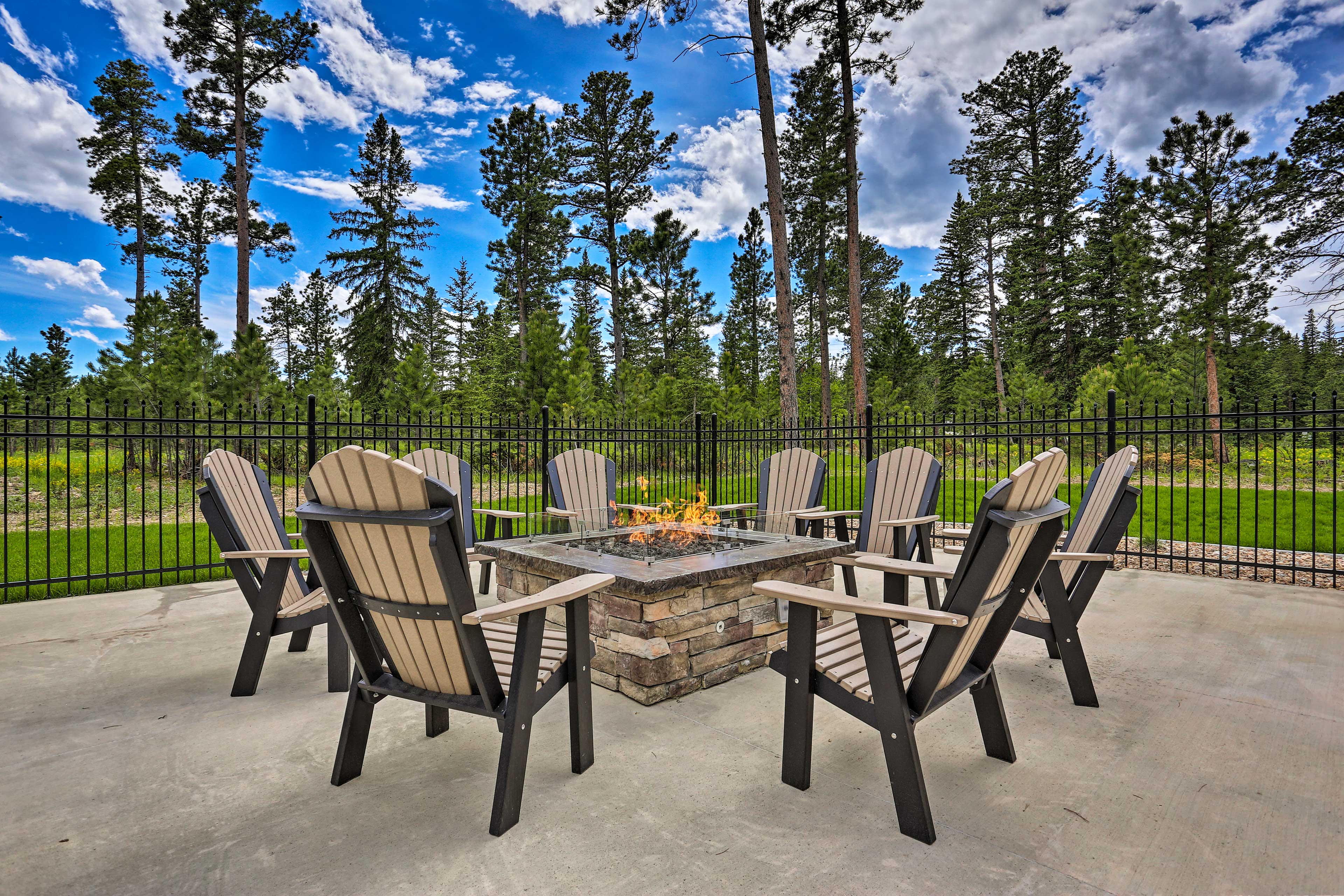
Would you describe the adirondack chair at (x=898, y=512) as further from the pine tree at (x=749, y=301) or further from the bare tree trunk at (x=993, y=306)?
the bare tree trunk at (x=993, y=306)

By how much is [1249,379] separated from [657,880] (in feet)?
112

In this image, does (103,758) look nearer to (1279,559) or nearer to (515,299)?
(1279,559)

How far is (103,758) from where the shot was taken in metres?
2.22

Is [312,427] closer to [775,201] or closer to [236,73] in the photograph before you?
[775,201]

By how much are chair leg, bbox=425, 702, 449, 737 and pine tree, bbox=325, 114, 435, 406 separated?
19.8 m

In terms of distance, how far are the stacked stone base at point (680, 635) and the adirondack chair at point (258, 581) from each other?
1024 mm

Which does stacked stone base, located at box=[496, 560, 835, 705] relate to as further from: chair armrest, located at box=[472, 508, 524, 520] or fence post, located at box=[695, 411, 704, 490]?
fence post, located at box=[695, 411, 704, 490]

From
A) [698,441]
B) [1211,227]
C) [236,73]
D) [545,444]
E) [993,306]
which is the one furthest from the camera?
[993,306]

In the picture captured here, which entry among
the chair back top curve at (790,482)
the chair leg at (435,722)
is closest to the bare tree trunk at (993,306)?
the chair back top curve at (790,482)

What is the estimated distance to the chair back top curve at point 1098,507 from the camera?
302cm

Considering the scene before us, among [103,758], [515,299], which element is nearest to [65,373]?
[515,299]

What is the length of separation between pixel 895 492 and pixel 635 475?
26.2 ft

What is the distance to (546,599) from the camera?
179 cm

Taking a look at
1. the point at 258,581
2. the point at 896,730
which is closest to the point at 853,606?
the point at 896,730
